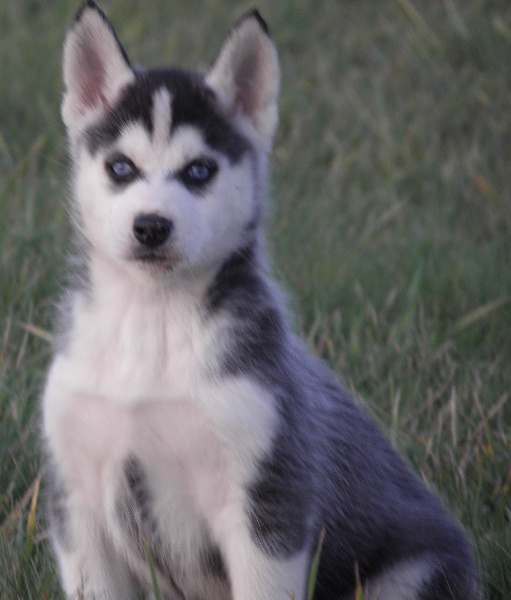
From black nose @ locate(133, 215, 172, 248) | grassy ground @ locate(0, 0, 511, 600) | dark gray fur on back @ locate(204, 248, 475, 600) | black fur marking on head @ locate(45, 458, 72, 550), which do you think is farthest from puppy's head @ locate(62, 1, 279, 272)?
black fur marking on head @ locate(45, 458, 72, 550)

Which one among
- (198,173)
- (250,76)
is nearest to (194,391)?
(198,173)

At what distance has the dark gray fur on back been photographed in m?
3.54

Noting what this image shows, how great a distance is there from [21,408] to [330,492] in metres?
1.59

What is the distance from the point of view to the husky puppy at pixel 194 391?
11.4 feet

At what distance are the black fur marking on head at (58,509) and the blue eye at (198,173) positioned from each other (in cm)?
104

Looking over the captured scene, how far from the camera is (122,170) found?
3.60m

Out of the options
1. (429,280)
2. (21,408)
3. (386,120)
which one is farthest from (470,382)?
(386,120)

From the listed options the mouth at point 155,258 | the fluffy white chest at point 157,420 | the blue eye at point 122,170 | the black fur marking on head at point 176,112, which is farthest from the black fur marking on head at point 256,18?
the fluffy white chest at point 157,420

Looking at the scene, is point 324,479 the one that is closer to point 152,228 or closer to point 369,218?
point 152,228

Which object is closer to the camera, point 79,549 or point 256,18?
point 79,549

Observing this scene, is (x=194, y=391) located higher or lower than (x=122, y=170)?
lower

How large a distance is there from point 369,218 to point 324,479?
12.7 feet

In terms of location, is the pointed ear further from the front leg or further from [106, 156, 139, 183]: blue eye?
the front leg

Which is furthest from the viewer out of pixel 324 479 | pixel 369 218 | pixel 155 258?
pixel 369 218
